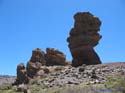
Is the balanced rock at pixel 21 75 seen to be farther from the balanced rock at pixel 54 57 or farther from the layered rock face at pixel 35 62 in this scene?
the balanced rock at pixel 54 57

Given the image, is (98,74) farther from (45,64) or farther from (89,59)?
(45,64)

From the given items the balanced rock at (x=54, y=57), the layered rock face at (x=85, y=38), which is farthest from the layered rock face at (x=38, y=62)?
the layered rock face at (x=85, y=38)

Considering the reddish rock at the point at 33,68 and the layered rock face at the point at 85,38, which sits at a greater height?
the layered rock face at the point at 85,38

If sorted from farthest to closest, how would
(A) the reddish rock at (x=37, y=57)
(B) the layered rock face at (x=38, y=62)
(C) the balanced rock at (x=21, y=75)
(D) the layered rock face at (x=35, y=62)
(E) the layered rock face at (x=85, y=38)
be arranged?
(A) the reddish rock at (x=37, y=57)
(E) the layered rock face at (x=85, y=38)
(C) the balanced rock at (x=21, y=75)
(B) the layered rock face at (x=38, y=62)
(D) the layered rock face at (x=35, y=62)

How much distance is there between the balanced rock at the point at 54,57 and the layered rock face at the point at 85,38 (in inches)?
166

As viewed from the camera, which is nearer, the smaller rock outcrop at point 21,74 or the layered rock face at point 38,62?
the layered rock face at point 38,62

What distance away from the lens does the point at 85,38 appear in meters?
63.2

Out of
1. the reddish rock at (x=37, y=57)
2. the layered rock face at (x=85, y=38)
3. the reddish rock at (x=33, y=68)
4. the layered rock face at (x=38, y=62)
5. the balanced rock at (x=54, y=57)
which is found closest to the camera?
the reddish rock at (x=33, y=68)

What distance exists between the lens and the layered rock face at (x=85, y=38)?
208ft

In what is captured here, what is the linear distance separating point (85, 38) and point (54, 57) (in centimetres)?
909

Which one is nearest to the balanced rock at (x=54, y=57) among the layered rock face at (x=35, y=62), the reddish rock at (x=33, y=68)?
the layered rock face at (x=35, y=62)

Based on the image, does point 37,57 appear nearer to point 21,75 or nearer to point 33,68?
point 21,75

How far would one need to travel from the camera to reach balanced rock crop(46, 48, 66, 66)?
68.8 metres

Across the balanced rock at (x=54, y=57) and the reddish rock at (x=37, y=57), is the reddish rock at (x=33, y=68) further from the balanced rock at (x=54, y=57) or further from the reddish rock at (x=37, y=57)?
the balanced rock at (x=54, y=57)
